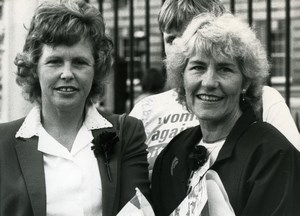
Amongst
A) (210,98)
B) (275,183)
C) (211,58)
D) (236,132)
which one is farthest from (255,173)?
(211,58)

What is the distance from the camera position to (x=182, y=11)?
10.5 ft

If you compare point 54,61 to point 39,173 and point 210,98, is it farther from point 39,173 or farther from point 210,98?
point 210,98

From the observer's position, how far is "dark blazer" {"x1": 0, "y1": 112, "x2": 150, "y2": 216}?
257cm

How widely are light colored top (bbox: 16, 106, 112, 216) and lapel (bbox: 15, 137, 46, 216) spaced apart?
28 mm

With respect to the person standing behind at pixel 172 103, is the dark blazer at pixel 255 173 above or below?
below

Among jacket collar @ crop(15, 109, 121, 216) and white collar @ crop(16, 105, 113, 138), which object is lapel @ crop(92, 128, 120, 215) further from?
white collar @ crop(16, 105, 113, 138)

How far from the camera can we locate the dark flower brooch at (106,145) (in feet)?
8.95

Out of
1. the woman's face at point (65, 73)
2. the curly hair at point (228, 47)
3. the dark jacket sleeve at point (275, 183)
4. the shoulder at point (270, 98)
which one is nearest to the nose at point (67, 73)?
the woman's face at point (65, 73)

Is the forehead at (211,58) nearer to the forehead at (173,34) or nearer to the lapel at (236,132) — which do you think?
the lapel at (236,132)

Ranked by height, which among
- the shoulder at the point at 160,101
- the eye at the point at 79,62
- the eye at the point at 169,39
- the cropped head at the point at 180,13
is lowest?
the shoulder at the point at 160,101

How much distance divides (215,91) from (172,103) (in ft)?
A: 2.22

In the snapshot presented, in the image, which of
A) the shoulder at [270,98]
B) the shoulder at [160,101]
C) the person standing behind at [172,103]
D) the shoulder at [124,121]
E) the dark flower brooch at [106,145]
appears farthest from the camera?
the shoulder at [160,101]

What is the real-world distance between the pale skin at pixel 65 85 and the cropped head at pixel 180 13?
1.88 ft

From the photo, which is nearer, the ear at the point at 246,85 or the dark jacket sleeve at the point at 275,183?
the dark jacket sleeve at the point at 275,183
